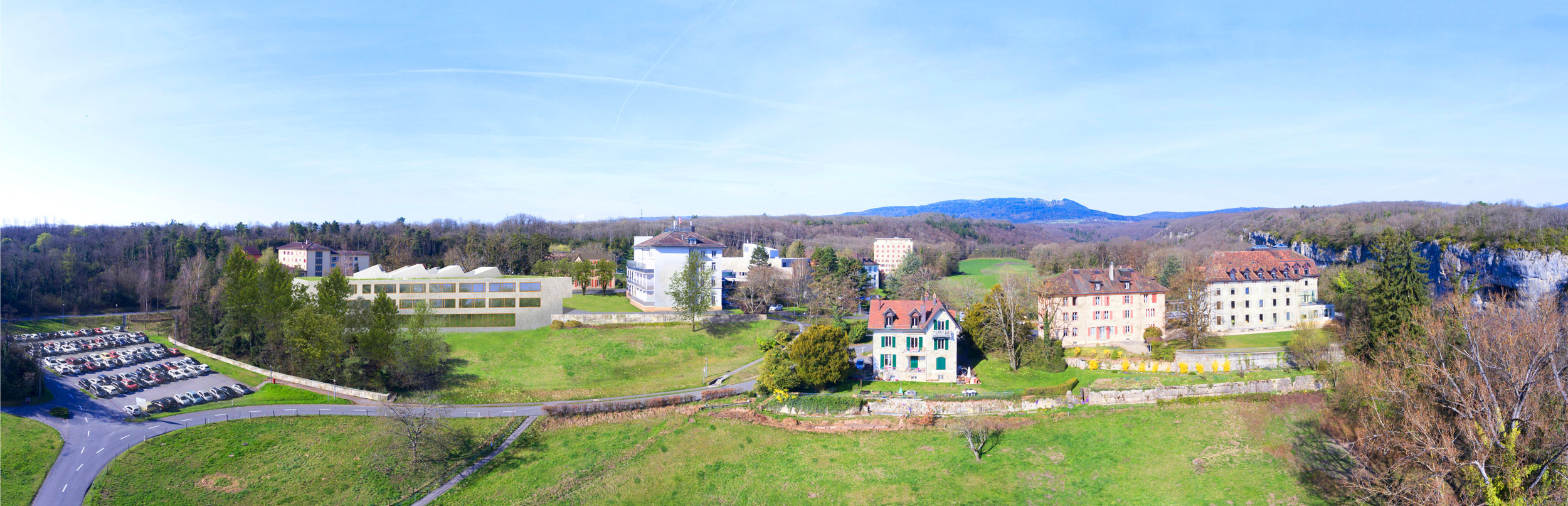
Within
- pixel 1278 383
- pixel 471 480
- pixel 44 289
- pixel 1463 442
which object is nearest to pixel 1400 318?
pixel 1278 383

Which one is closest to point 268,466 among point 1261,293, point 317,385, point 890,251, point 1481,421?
point 317,385

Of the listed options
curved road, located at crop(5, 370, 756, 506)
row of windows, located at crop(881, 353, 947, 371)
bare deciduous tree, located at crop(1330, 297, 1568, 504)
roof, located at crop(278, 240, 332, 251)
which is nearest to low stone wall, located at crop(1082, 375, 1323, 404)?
row of windows, located at crop(881, 353, 947, 371)

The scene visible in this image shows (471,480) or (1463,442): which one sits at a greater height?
(1463,442)

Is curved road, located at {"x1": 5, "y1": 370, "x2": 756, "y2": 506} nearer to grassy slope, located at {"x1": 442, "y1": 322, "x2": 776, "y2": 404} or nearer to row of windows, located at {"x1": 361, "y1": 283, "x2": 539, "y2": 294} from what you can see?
grassy slope, located at {"x1": 442, "y1": 322, "x2": 776, "y2": 404}

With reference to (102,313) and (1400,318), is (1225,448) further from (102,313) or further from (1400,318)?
(102,313)

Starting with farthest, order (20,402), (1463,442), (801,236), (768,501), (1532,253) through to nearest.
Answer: (801,236) < (1532,253) < (20,402) < (768,501) < (1463,442)

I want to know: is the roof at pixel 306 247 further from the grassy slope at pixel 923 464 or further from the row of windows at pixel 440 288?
the grassy slope at pixel 923 464
